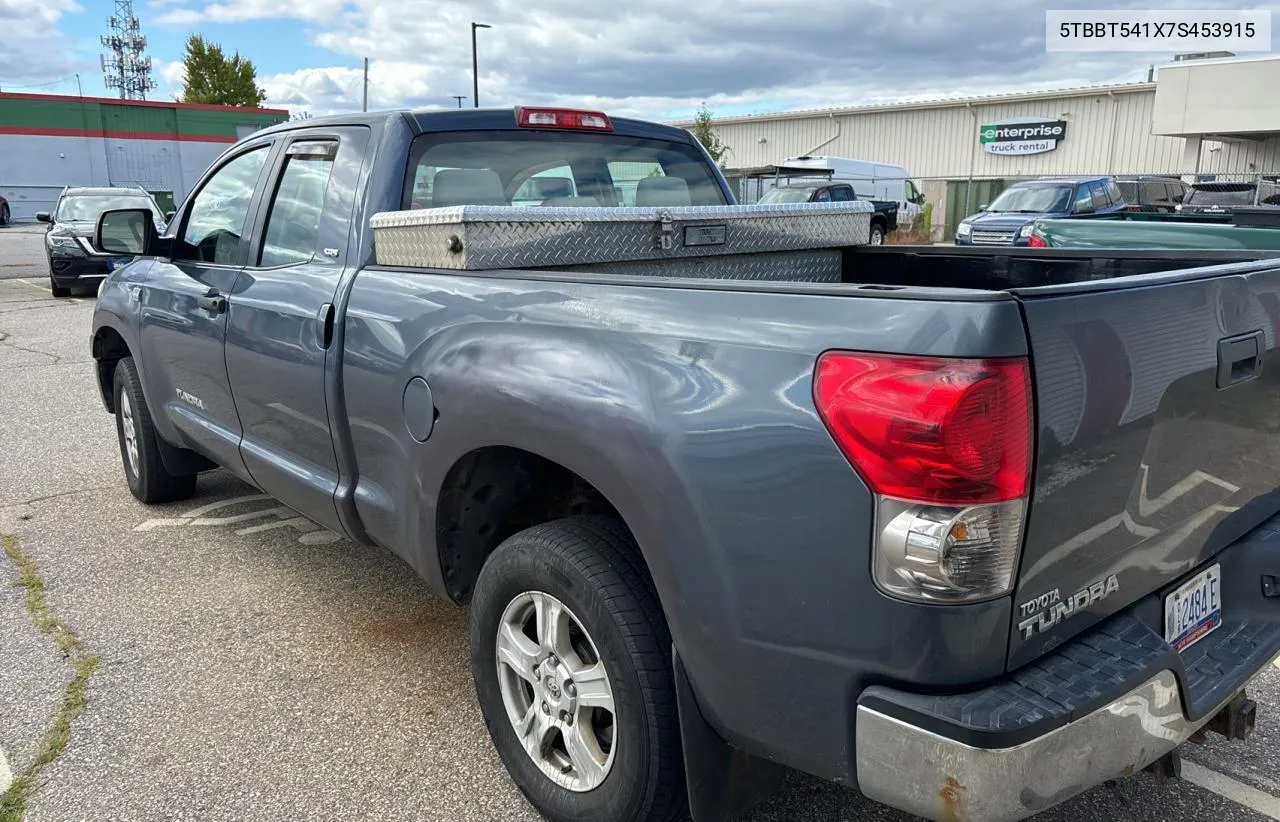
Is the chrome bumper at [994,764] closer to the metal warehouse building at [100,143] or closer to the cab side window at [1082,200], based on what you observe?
the cab side window at [1082,200]

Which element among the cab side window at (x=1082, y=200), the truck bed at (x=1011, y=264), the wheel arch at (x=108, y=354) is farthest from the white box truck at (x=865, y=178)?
the truck bed at (x=1011, y=264)

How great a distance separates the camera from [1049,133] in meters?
39.2

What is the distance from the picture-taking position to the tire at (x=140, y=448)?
4730 mm

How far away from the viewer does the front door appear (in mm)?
3748

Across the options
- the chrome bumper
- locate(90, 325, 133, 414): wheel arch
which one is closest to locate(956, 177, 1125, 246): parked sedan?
locate(90, 325, 133, 414): wheel arch

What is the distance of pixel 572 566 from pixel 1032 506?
1015 mm

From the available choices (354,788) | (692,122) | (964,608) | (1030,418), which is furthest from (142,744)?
(692,122)

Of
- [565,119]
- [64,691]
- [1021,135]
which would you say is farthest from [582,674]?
[1021,135]

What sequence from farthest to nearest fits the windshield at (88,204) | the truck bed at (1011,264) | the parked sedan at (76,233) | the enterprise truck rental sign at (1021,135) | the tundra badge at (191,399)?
the enterprise truck rental sign at (1021,135)
the windshield at (88,204)
the parked sedan at (76,233)
the tundra badge at (191,399)
the truck bed at (1011,264)

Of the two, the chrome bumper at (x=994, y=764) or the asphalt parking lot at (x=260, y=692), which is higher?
the chrome bumper at (x=994, y=764)

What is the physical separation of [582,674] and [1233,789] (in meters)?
1.85

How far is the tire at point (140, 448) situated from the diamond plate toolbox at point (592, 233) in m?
2.42

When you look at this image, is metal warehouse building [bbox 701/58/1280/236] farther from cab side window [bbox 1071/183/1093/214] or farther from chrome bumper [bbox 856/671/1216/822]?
chrome bumper [bbox 856/671/1216/822]

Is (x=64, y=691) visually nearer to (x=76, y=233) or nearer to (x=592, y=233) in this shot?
(x=592, y=233)
